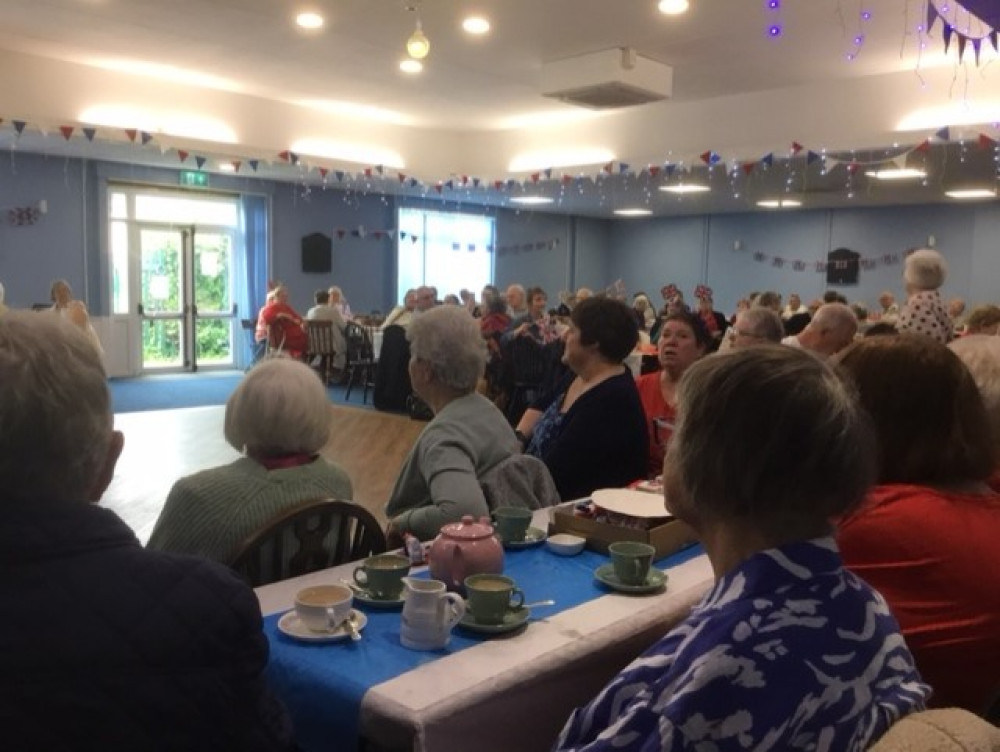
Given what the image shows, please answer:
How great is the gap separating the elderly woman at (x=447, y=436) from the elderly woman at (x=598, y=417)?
45cm

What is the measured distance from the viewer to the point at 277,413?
75.1 inches

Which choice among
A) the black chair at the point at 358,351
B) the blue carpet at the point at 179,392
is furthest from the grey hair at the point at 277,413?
the black chair at the point at 358,351

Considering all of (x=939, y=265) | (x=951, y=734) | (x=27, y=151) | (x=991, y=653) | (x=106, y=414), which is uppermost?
(x=27, y=151)

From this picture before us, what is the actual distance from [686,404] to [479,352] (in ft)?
4.49

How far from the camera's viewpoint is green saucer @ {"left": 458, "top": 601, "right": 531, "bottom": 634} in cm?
145

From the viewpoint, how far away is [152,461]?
19.8ft

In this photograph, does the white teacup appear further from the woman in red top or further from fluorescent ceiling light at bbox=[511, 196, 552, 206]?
fluorescent ceiling light at bbox=[511, 196, 552, 206]

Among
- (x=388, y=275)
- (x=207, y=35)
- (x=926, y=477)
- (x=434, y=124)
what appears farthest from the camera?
(x=388, y=275)

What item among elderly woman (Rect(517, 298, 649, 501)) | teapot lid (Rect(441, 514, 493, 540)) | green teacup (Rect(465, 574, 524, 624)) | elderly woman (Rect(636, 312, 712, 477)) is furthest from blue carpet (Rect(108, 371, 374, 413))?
green teacup (Rect(465, 574, 524, 624))

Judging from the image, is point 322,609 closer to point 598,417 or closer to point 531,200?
point 598,417

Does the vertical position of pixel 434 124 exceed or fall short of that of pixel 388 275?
it exceeds it

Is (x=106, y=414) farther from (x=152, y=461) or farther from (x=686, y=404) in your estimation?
Result: (x=152, y=461)

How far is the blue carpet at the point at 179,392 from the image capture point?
8.91 m

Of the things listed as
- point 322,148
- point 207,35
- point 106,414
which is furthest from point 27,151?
point 106,414
